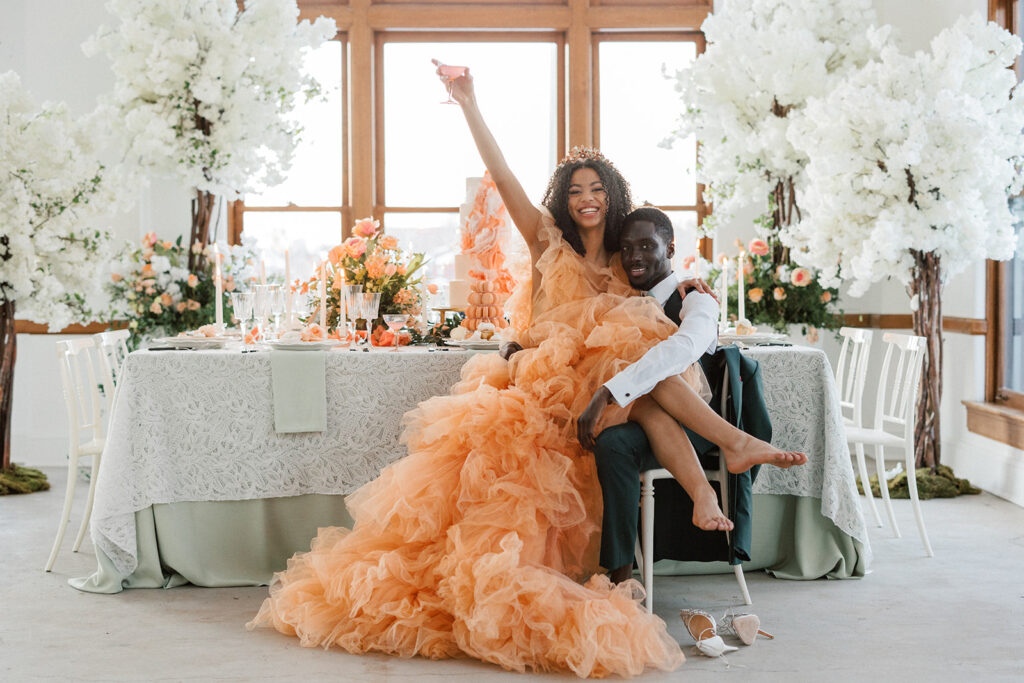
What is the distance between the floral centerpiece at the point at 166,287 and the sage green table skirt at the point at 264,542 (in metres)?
2.12

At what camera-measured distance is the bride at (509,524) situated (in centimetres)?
256

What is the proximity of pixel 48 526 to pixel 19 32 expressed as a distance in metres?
3.15

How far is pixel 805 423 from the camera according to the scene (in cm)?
339

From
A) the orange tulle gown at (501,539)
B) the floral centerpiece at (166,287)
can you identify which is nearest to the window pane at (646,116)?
the floral centerpiece at (166,287)

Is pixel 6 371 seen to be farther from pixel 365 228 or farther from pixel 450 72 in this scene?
pixel 450 72

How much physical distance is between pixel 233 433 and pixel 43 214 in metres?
2.16

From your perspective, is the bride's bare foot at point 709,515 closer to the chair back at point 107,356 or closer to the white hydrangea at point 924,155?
the chair back at point 107,356

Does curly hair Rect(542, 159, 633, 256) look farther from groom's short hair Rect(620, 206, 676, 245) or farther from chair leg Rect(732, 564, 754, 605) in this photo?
chair leg Rect(732, 564, 754, 605)

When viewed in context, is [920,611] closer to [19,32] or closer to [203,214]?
[203,214]

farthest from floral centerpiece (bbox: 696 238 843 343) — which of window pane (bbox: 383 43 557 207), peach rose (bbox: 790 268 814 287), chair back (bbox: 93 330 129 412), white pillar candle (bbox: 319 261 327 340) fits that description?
chair back (bbox: 93 330 129 412)

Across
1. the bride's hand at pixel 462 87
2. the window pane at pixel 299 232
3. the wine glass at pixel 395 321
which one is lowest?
the wine glass at pixel 395 321

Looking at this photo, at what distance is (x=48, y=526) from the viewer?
423cm

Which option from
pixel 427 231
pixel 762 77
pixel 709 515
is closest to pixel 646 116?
pixel 762 77

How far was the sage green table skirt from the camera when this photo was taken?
10.8 ft
